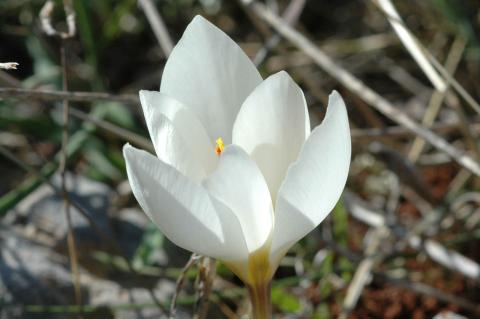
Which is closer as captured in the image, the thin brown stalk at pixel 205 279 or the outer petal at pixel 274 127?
the outer petal at pixel 274 127

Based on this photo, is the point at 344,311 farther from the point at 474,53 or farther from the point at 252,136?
the point at 474,53

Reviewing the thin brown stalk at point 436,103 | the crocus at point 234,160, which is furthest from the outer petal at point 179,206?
the thin brown stalk at point 436,103

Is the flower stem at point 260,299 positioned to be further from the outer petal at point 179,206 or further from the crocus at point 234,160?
the outer petal at point 179,206

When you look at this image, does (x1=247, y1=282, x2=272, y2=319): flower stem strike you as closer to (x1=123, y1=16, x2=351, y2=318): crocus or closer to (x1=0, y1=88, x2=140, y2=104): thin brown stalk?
(x1=123, y1=16, x2=351, y2=318): crocus

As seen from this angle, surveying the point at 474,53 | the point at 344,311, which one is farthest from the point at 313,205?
the point at 474,53

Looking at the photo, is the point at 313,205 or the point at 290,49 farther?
the point at 290,49

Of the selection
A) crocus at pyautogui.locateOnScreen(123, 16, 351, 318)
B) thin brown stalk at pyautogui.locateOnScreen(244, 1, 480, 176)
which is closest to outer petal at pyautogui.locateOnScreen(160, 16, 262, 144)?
crocus at pyautogui.locateOnScreen(123, 16, 351, 318)

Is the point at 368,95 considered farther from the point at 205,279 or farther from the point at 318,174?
the point at 318,174
